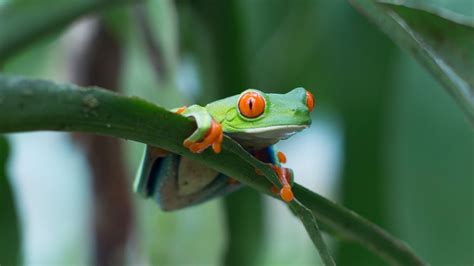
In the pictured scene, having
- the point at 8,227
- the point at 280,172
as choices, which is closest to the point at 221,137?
the point at 280,172

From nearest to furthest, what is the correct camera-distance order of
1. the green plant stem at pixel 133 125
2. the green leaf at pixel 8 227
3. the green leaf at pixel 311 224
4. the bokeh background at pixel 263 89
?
the green plant stem at pixel 133 125, the green leaf at pixel 311 224, the green leaf at pixel 8 227, the bokeh background at pixel 263 89

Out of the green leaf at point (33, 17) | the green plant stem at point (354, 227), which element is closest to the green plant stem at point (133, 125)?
the green plant stem at point (354, 227)

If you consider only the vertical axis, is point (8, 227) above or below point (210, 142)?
below

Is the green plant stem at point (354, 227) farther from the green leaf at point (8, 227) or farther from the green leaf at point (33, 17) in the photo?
the green leaf at point (33, 17)

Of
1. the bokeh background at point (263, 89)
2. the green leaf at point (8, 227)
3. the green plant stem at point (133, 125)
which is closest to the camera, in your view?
the green plant stem at point (133, 125)

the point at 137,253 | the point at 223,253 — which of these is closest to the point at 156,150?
the point at 223,253

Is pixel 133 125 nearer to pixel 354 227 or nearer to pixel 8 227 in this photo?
pixel 354 227
